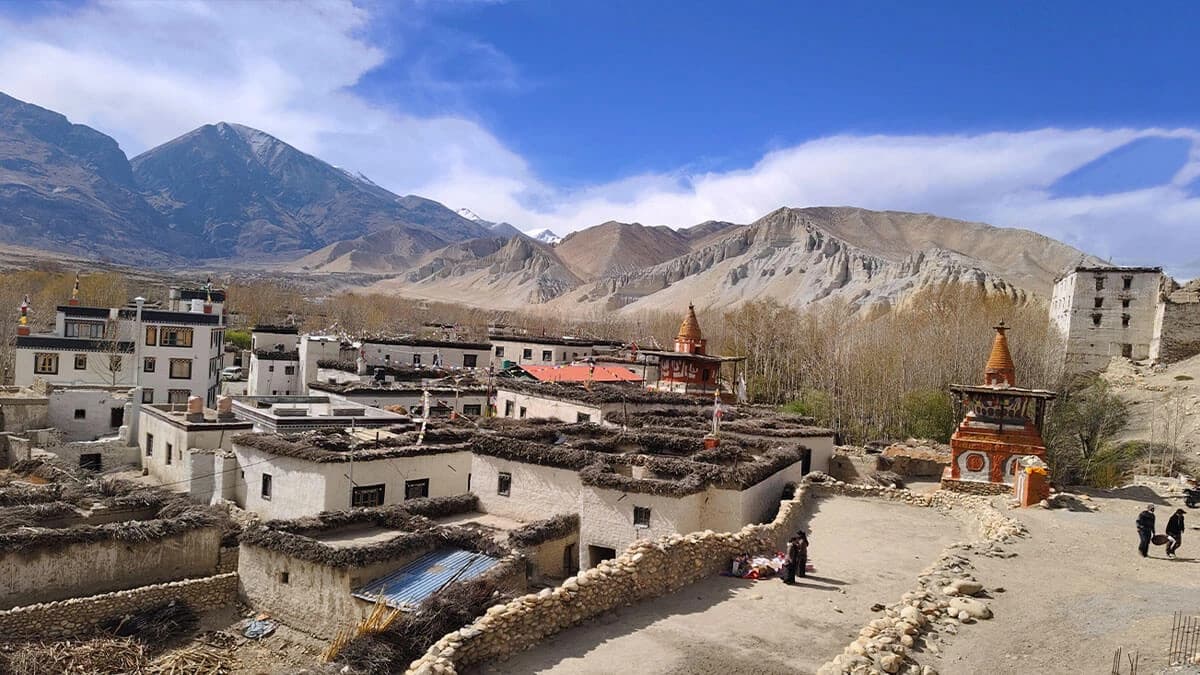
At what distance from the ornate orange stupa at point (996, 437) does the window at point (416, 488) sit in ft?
56.9

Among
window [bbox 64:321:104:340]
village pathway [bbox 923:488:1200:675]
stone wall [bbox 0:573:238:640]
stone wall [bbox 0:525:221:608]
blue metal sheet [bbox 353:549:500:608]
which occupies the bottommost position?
stone wall [bbox 0:573:238:640]

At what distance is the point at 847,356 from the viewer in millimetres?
57969

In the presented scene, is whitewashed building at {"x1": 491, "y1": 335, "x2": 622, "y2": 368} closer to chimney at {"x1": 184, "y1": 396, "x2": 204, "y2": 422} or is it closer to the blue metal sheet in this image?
chimney at {"x1": 184, "y1": 396, "x2": 204, "y2": 422}

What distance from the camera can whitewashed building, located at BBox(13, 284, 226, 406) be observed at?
42375mm

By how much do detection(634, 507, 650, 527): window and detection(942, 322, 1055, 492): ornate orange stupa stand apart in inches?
525

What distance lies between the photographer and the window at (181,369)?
4419 cm

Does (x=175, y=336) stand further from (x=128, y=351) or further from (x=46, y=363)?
(x=46, y=363)

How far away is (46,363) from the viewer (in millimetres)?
42406

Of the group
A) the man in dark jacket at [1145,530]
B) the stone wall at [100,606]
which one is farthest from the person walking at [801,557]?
the stone wall at [100,606]

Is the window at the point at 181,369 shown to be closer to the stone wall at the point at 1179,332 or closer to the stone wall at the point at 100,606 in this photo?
the stone wall at the point at 100,606

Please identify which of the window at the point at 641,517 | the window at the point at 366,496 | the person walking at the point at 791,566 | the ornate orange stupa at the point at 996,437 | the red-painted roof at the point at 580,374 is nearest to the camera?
the person walking at the point at 791,566

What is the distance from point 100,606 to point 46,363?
3421 cm

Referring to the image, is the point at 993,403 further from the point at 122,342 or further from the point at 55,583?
the point at 122,342

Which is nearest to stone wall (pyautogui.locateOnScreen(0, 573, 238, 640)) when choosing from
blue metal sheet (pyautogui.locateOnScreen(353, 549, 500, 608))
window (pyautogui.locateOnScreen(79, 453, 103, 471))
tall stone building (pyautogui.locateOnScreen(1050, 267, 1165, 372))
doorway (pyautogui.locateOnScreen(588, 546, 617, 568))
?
blue metal sheet (pyautogui.locateOnScreen(353, 549, 500, 608))
